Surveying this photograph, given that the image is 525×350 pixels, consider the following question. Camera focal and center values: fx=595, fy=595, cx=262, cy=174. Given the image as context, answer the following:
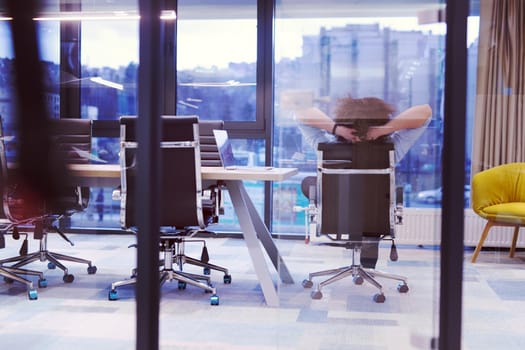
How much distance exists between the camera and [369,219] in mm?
3473

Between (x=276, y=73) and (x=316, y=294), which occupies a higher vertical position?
(x=276, y=73)

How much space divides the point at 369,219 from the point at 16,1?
2698 millimetres

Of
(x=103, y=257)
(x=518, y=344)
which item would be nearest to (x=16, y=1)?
(x=518, y=344)

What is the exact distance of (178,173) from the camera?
132 inches

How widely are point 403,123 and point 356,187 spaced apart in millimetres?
602

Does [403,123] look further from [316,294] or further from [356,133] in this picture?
[316,294]

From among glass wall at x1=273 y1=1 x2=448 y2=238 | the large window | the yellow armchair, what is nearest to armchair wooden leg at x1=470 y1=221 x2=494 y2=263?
→ the yellow armchair

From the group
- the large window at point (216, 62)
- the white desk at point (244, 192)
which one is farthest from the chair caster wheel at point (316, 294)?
the large window at point (216, 62)

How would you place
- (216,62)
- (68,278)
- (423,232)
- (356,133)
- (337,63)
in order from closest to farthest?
Result: (356,133), (68,278), (423,232), (337,63), (216,62)

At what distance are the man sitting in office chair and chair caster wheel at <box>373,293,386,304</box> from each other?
0.27m

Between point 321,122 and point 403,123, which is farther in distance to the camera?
point 321,122

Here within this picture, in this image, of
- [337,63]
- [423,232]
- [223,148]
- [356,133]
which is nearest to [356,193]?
[356,133]

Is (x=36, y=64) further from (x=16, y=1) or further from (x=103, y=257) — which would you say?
(x=103, y=257)

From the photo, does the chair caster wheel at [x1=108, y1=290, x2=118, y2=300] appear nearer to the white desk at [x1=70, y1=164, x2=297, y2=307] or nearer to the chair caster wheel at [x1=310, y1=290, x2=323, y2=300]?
the white desk at [x1=70, y1=164, x2=297, y2=307]
